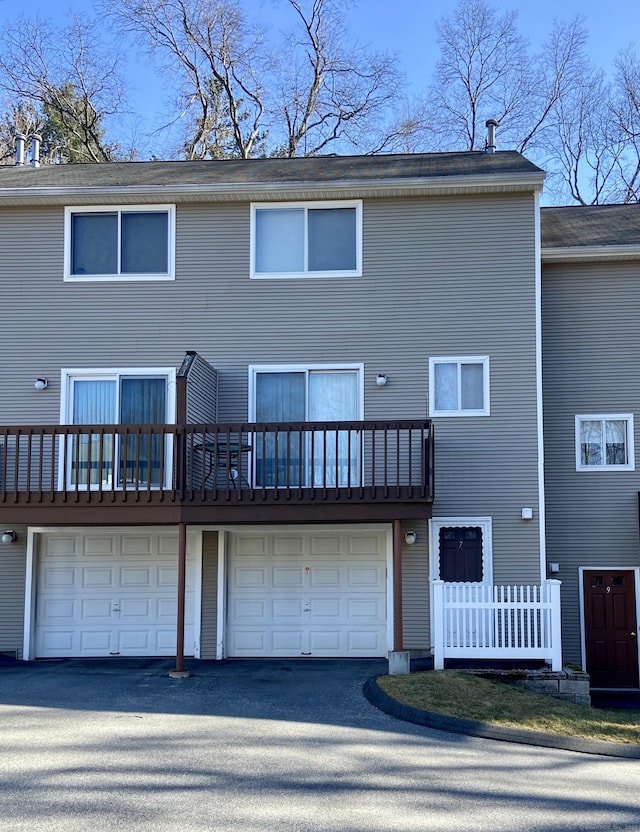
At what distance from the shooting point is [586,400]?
16297 mm

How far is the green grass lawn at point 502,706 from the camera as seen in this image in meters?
10.3

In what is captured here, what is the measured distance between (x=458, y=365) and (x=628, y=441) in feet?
11.0

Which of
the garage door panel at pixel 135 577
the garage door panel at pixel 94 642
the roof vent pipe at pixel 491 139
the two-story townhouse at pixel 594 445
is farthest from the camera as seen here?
the roof vent pipe at pixel 491 139

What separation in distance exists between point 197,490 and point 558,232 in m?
8.32

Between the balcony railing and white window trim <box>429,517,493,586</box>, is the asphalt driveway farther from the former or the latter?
white window trim <box>429,517,493,586</box>

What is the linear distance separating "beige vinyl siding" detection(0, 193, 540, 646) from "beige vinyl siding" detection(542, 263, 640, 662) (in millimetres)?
1519

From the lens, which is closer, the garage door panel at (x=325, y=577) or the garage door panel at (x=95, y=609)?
the garage door panel at (x=325, y=577)

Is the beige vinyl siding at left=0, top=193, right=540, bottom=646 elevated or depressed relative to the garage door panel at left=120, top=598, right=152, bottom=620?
elevated

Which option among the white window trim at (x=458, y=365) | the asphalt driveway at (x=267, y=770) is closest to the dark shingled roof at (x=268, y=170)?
the white window trim at (x=458, y=365)

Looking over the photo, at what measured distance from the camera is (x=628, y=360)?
16281mm

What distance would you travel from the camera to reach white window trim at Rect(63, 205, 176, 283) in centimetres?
1551

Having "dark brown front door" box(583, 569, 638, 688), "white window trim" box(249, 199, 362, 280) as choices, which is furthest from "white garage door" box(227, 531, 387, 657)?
"white window trim" box(249, 199, 362, 280)

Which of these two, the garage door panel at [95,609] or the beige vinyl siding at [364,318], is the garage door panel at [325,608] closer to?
the beige vinyl siding at [364,318]

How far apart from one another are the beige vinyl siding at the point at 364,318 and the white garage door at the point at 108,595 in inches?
86.5
